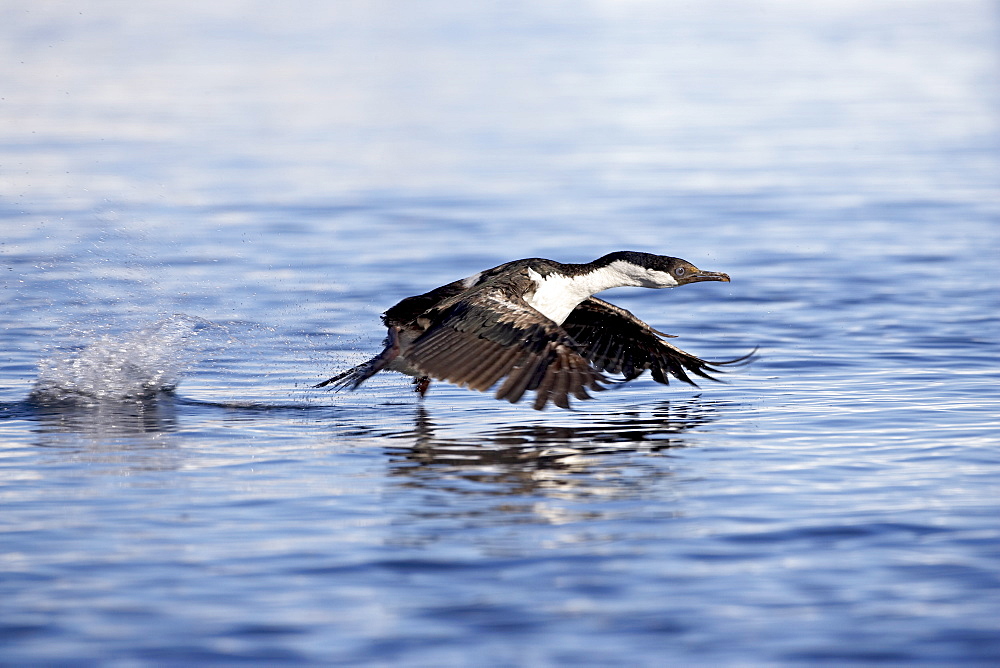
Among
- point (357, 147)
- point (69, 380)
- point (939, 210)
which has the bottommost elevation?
point (69, 380)

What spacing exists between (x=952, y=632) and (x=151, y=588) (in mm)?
3384

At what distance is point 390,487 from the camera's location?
25.6 feet

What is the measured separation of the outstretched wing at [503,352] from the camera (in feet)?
27.5

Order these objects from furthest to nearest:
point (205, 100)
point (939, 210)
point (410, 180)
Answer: point (205, 100) → point (410, 180) → point (939, 210)

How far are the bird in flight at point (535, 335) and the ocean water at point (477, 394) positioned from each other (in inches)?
13.0

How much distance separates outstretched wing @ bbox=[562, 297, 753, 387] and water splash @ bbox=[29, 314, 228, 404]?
305cm

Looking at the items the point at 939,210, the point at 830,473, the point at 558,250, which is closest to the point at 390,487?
the point at 830,473

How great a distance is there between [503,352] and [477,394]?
1662mm

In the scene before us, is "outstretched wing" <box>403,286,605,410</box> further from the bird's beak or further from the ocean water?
the bird's beak

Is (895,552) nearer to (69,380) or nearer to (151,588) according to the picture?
(151,588)

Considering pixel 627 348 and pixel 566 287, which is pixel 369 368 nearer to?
pixel 566 287

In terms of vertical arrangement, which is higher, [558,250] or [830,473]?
[558,250]

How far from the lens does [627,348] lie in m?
10.6

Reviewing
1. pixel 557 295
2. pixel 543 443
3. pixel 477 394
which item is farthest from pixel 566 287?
pixel 543 443
